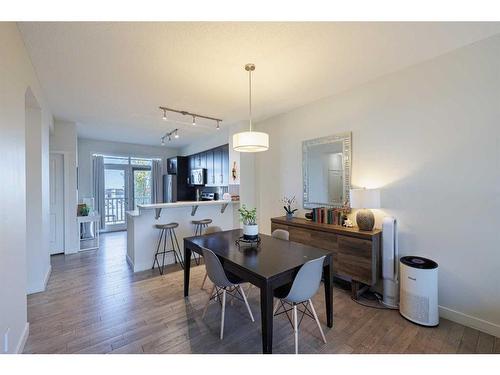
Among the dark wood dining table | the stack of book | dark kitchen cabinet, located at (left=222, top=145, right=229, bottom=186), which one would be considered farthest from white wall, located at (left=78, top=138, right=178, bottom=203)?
the stack of book

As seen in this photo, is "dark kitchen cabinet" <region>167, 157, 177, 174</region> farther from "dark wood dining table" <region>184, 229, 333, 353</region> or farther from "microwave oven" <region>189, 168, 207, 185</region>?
"dark wood dining table" <region>184, 229, 333, 353</region>

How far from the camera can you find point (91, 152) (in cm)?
639

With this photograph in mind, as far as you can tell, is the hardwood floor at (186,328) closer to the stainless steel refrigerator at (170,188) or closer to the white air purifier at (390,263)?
the white air purifier at (390,263)

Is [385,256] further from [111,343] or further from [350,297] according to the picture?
[111,343]

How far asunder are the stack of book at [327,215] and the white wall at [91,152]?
20.1 feet

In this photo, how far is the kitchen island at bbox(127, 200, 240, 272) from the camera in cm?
362

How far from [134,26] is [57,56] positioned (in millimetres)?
1079

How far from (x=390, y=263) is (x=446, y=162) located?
48.2 inches

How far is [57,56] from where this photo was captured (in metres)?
2.24

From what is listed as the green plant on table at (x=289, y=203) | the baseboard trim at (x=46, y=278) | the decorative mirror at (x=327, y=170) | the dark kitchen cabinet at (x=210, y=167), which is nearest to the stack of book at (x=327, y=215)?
the decorative mirror at (x=327, y=170)

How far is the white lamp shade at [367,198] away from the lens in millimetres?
2594

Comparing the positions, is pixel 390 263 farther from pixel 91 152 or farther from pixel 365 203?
pixel 91 152

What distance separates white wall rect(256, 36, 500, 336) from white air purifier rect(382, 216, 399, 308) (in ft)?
0.65

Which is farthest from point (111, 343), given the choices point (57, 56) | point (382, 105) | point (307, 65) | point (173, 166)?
point (173, 166)
